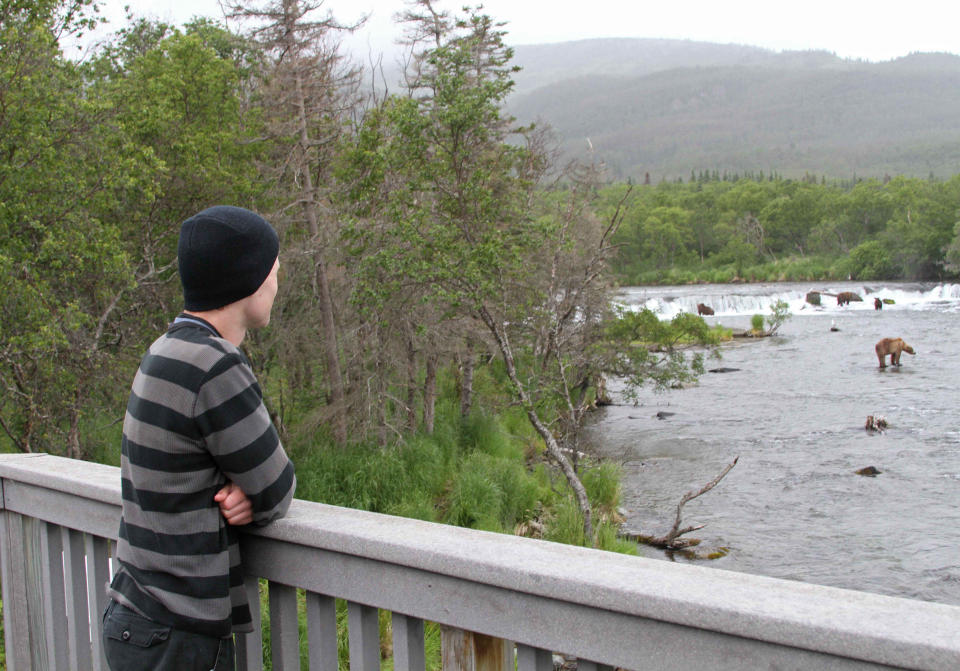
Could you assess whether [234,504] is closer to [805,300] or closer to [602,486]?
[602,486]

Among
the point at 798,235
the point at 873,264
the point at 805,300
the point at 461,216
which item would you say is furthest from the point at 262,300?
the point at 798,235

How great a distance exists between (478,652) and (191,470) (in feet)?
2.23

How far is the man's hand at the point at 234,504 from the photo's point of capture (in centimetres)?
187

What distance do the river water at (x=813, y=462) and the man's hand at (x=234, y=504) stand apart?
1069cm

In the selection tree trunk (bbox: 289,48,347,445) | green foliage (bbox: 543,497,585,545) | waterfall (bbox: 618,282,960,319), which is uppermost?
tree trunk (bbox: 289,48,347,445)

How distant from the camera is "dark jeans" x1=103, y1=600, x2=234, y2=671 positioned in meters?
1.88

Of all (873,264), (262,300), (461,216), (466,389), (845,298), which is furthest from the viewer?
(873,264)

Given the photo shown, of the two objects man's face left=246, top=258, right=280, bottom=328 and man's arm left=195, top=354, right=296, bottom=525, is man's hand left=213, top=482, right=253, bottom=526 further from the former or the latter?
man's face left=246, top=258, right=280, bottom=328

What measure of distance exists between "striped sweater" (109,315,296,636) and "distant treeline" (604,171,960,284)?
2267 inches

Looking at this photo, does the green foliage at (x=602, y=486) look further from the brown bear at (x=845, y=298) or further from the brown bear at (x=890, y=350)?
the brown bear at (x=845, y=298)

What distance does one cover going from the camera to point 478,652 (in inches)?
67.3

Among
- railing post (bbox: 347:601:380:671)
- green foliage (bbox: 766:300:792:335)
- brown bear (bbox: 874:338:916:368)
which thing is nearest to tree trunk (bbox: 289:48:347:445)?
railing post (bbox: 347:601:380:671)

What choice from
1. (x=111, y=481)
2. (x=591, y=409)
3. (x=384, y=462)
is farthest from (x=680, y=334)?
(x=111, y=481)

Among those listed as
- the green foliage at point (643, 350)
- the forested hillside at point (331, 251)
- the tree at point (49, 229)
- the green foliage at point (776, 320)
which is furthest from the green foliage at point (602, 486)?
the green foliage at point (776, 320)
